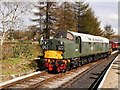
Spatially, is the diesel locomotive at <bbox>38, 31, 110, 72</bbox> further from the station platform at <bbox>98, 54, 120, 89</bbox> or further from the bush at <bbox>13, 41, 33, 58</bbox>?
the bush at <bbox>13, 41, 33, 58</bbox>

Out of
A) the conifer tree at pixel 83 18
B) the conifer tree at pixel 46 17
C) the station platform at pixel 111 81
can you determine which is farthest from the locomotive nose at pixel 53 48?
the conifer tree at pixel 83 18

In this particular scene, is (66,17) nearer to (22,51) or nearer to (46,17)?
(46,17)

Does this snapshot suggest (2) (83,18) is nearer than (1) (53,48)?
No

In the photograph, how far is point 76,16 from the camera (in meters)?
49.7

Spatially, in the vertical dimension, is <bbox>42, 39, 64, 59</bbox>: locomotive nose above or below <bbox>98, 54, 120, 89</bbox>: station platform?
above

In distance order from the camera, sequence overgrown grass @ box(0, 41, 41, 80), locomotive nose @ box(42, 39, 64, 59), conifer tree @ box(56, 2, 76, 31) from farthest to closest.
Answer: conifer tree @ box(56, 2, 76, 31), overgrown grass @ box(0, 41, 41, 80), locomotive nose @ box(42, 39, 64, 59)

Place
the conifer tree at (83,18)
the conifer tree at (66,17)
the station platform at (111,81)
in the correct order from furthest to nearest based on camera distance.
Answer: the conifer tree at (83,18), the conifer tree at (66,17), the station platform at (111,81)

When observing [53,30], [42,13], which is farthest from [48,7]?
[53,30]

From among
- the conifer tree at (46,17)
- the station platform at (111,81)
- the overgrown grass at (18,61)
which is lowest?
the station platform at (111,81)

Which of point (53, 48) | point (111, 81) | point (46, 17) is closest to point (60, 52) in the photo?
point (53, 48)

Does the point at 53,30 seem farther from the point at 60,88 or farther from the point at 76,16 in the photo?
the point at 60,88

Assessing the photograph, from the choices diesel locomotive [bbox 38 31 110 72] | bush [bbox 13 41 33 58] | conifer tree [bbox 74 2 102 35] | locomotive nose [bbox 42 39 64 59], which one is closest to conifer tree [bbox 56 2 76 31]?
conifer tree [bbox 74 2 102 35]

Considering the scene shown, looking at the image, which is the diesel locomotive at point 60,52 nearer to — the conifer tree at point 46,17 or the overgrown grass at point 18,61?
Answer: the overgrown grass at point 18,61

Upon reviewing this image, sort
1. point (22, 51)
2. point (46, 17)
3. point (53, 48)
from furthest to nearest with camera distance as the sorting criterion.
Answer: point (46, 17)
point (22, 51)
point (53, 48)
